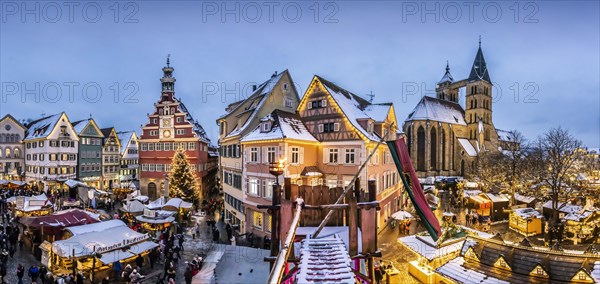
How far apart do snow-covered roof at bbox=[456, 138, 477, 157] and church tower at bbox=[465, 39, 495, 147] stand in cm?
339

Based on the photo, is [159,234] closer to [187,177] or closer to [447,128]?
[187,177]

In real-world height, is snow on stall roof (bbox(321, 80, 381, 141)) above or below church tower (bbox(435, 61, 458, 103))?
below

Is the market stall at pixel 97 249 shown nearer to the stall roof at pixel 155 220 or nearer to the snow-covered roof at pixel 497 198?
the stall roof at pixel 155 220

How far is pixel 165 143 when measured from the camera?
133 ft

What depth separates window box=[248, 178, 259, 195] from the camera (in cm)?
2303

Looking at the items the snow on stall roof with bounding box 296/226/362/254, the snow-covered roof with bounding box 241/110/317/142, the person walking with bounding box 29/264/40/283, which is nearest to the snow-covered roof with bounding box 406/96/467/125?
the snow-covered roof with bounding box 241/110/317/142

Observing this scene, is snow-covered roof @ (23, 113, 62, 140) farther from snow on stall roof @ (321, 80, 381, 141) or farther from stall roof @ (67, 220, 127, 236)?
snow on stall roof @ (321, 80, 381, 141)

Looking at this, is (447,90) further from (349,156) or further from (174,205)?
(174,205)

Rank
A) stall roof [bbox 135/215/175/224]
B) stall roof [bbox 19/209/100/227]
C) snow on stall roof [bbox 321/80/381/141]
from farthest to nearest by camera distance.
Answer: snow on stall roof [bbox 321/80/381/141] → stall roof [bbox 135/215/175/224] → stall roof [bbox 19/209/100/227]

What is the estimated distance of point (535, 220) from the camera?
2509 centimetres

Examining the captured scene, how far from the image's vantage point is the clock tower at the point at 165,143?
130ft

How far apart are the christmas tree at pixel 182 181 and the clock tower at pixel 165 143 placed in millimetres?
5836

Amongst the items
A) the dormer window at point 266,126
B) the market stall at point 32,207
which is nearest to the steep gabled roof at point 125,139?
the market stall at point 32,207

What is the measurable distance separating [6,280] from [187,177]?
18.0 meters
